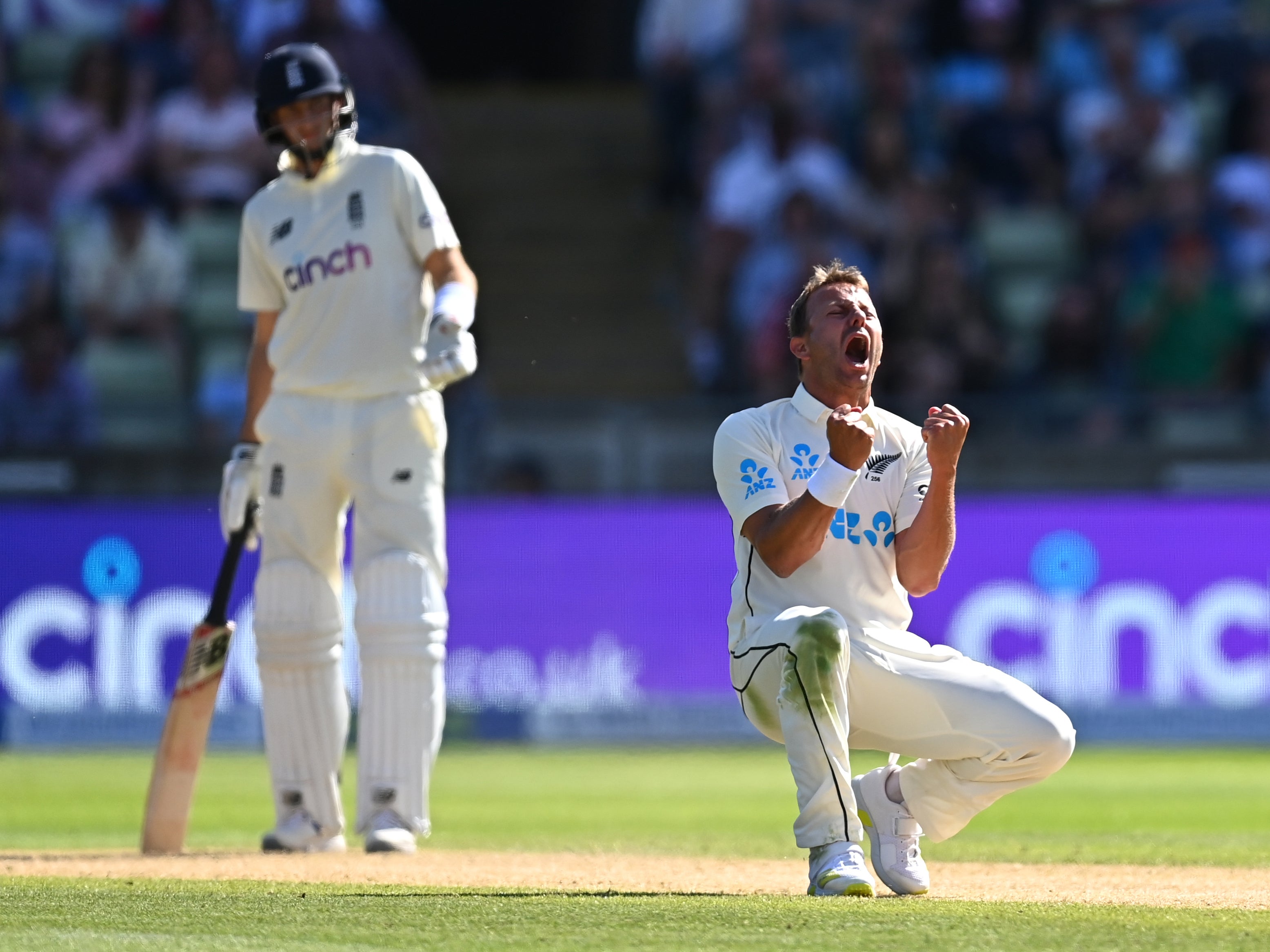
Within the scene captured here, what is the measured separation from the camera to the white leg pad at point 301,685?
710cm

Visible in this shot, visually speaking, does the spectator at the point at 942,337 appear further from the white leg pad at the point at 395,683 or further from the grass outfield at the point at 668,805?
the white leg pad at the point at 395,683

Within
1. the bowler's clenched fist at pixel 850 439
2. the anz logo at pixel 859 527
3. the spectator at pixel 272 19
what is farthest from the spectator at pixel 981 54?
the bowler's clenched fist at pixel 850 439

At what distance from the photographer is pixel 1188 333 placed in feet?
47.4

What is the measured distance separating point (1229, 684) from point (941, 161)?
510 cm

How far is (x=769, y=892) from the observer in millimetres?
5668

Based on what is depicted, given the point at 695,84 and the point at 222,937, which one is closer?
the point at 222,937

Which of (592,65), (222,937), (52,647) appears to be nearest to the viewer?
(222,937)

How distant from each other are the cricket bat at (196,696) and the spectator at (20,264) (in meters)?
7.45

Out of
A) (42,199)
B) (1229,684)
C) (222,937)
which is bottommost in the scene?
(222,937)

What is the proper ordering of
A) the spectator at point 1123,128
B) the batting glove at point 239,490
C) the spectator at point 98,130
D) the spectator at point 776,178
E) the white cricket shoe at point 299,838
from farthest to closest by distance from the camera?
the spectator at point 1123,128 < the spectator at point 98,130 < the spectator at point 776,178 < the batting glove at point 239,490 < the white cricket shoe at point 299,838

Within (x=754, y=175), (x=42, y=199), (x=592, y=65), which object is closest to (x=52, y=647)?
(x=42, y=199)

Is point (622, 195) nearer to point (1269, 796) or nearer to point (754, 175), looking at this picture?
point (754, 175)

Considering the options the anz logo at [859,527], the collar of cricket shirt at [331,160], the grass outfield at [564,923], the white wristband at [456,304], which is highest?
the collar of cricket shirt at [331,160]

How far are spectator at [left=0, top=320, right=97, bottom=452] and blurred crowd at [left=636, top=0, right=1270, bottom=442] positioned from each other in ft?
13.4
